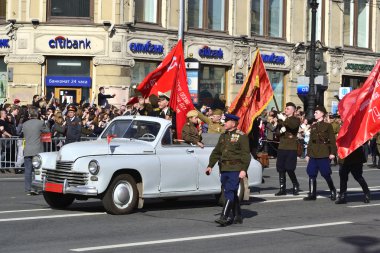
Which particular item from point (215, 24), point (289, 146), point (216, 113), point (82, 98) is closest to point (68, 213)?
point (216, 113)

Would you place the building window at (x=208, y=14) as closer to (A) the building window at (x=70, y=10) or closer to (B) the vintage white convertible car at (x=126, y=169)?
(A) the building window at (x=70, y=10)

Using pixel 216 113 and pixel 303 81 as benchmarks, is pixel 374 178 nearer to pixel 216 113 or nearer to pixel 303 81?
pixel 216 113

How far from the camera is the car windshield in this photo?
51.6 feet

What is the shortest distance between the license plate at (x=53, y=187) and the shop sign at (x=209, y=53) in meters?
24.0

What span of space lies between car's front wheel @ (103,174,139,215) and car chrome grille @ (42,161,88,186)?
18.2 inches

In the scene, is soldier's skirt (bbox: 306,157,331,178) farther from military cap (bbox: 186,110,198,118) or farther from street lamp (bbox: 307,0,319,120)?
street lamp (bbox: 307,0,319,120)

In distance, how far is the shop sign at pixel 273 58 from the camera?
137ft

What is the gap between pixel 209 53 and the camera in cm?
3900

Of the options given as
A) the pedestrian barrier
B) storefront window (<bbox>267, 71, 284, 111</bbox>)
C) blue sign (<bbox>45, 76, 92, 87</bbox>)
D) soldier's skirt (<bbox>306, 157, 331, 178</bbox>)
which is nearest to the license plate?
soldier's skirt (<bbox>306, 157, 331, 178</bbox>)

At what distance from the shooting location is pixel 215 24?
131ft

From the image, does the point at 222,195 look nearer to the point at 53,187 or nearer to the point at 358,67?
the point at 53,187

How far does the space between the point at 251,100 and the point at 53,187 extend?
5780 mm

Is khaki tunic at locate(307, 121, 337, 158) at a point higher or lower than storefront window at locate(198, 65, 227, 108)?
lower

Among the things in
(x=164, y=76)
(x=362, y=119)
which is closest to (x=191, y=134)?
(x=362, y=119)
